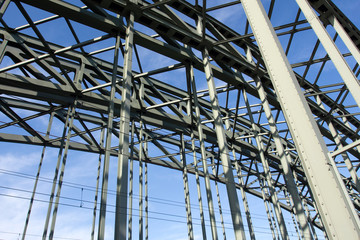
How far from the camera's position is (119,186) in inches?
254

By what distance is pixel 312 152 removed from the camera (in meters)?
3.91

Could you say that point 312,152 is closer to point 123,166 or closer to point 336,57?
point 336,57

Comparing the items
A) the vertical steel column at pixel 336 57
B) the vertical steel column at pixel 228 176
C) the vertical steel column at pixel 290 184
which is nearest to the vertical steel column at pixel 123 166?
the vertical steel column at pixel 228 176

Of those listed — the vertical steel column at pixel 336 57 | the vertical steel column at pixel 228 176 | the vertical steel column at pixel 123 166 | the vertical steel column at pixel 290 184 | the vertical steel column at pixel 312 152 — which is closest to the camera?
the vertical steel column at pixel 312 152

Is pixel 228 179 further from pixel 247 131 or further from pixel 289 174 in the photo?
pixel 247 131

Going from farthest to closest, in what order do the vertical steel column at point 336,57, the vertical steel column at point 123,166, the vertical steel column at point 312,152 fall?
the vertical steel column at point 336,57 < the vertical steel column at point 123,166 < the vertical steel column at point 312,152

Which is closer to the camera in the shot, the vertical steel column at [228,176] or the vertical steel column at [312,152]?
the vertical steel column at [312,152]

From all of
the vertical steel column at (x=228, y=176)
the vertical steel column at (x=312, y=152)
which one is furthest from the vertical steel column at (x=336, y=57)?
the vertical steel column at (x=228, y=176)

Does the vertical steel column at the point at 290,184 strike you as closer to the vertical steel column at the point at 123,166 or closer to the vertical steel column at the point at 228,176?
the vertical steel column at the point at 228,176

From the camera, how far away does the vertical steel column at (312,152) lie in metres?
3.46

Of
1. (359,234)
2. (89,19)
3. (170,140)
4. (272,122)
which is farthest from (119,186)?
(170,140)

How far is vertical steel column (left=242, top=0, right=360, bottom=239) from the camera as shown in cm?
346

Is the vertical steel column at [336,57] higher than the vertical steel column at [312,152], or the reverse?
the vertical steel column at [336,57]

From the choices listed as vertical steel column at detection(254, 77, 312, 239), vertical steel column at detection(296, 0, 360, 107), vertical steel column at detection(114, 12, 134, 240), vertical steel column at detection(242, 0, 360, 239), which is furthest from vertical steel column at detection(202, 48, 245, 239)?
vertical steel column at detection(242, 0, 360, 239)
